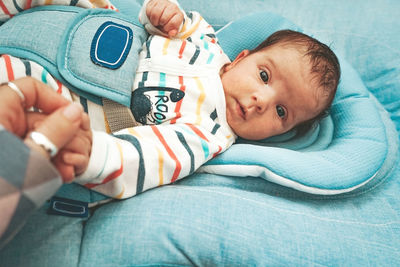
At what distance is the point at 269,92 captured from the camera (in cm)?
87

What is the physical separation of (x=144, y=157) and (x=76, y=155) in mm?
176

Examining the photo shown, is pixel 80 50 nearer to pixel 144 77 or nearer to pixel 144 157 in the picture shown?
pixel 144 77

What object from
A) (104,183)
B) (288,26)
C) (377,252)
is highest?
(288,26)

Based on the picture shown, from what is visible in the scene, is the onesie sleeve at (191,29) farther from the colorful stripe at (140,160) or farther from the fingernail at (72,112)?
the fingernail at (72,112)

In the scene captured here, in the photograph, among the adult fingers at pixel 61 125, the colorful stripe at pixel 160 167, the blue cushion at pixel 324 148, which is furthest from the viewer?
the blue cushion at pixel 324 148

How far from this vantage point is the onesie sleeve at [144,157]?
0.56 meters

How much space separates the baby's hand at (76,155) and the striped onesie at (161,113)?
0.01 metres

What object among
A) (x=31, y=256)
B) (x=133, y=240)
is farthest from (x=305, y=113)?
(x=31, y=256)

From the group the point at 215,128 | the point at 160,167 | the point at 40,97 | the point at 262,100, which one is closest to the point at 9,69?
the point at 40,97

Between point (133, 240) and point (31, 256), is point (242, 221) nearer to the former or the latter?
point (133, 240)

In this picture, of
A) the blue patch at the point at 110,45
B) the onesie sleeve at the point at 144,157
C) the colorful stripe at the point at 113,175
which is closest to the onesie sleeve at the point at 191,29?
the blue patch at the point at 110,45

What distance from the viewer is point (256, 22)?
1.12m

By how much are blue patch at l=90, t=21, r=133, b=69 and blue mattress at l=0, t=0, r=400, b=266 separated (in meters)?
0.31

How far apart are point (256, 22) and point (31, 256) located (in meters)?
0.97
